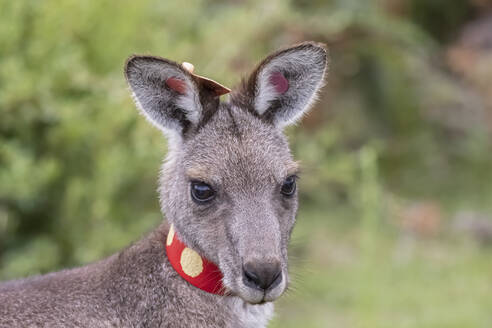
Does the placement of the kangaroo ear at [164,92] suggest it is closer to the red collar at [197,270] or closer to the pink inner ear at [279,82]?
the pink inner ear at [279,82]

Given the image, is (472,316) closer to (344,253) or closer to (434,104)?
(344,253)

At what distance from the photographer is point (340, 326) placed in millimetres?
6762

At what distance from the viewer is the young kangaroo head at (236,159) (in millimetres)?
3320

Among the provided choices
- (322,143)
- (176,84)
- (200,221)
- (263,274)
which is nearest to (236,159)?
(200,221)

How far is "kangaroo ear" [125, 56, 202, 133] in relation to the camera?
11.4 feet

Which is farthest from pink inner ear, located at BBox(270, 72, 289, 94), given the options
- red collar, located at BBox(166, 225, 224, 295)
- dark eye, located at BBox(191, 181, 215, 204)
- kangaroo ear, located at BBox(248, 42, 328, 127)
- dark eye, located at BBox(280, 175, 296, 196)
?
red collar, located at BBox(166, 225, 224, 295)

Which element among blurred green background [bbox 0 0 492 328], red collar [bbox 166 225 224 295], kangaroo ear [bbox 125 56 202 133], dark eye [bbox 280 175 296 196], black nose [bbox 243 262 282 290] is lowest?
blurred green background [bbox 0 0 492 328]

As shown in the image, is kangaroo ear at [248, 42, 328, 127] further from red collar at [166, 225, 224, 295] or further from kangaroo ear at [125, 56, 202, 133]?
red collar at [166, 225, 224, 295]

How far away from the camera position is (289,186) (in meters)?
3.61

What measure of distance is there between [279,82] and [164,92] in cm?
54

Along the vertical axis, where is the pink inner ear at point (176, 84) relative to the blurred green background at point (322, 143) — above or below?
above

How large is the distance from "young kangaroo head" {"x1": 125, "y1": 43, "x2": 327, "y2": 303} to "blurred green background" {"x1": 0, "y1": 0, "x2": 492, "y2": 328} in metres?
0.39

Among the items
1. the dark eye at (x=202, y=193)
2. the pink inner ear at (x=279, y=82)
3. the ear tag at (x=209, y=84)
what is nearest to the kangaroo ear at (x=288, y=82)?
the pink inner ear at (x=279, y=82)

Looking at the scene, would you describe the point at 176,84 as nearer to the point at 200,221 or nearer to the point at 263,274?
the point at 200,221
